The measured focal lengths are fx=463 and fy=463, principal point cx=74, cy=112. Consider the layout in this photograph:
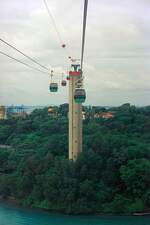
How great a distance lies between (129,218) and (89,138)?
2.79 m

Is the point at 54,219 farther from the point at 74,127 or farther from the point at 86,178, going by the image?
the point at 74,127

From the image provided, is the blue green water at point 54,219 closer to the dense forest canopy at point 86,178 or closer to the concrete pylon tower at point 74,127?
the dense forest canopy at point 86,178

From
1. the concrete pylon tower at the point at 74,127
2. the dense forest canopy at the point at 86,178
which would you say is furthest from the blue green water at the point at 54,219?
the concrete pylon tower at the point at 74,127

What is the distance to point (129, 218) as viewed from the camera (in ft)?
31.7

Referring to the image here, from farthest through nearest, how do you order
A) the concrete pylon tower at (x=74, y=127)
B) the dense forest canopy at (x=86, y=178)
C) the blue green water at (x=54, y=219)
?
the concrete pylon tower at (x=74, y=127), the dense forest canopy at (x=86, y=178), the blue green water at (x=54, y=219)

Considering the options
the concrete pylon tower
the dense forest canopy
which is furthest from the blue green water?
the concrete pylon tower

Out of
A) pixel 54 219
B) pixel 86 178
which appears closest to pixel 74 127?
pixel 86 178

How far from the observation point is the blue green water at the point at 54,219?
9.30 meters

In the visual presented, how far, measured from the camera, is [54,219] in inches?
378

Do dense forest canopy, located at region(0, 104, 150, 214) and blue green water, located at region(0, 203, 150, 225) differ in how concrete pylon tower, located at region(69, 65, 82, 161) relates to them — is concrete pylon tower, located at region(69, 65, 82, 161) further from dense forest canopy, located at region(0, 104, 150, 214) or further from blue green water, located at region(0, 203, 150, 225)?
blue green water, located at region(0, 203, 150, 225)

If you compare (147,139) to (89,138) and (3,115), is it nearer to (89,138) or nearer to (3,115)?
(89,138)

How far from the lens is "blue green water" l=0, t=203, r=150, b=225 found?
930cm

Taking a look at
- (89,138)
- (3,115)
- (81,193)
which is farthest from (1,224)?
(3,115)

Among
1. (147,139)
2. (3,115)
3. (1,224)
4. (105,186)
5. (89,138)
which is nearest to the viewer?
(1,224)
